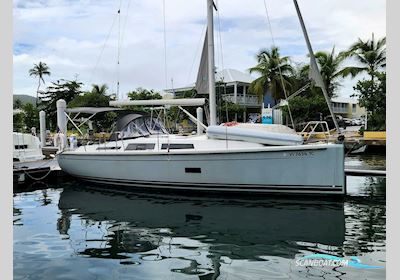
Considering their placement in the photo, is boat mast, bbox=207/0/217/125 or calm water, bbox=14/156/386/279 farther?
boat mast, bbox=207/0/217/125

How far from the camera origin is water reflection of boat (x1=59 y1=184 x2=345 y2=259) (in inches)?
310

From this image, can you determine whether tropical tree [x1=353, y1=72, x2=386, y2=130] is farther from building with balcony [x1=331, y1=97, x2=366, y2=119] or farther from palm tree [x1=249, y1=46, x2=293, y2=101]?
building with balcony [x1=331, y1=97, x2=366, y2=119]

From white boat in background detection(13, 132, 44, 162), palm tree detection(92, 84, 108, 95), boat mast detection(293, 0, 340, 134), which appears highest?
palm tree detection(92, 84, 108, 95)

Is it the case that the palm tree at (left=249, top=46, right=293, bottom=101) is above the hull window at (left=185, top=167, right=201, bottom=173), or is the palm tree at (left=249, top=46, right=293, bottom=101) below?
above

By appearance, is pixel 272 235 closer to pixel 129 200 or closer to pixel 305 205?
pixel 305 205

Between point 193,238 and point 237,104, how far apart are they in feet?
112

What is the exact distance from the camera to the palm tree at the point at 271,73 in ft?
122

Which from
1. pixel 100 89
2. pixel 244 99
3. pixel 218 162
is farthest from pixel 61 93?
pixel 218 162

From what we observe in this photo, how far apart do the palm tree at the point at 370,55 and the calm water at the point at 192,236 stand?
21.5 m

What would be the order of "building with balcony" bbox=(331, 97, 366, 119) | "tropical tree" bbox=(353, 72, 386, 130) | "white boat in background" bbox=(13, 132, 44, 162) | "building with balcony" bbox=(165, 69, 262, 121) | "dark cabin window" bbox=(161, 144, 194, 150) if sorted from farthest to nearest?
"building with balcony" bbox=(331, 97, 366, 119) < "building with balcony" bbox=(165, 69, 262, 121) < "tropical tree" bbox=(353, 72, 386, 130) < "white boat in background" bbox=(13, 132, 44, 162) < "dark cabin window" bbox=(161, 144, 194, 150)

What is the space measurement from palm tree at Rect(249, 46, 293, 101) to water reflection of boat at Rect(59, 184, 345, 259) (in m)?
26.6

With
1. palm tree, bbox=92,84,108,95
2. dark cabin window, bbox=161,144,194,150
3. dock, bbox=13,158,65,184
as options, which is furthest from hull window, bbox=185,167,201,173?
palm tree, bbox=92,84,108,95

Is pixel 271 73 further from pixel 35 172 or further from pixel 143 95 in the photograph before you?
pixel 35 172

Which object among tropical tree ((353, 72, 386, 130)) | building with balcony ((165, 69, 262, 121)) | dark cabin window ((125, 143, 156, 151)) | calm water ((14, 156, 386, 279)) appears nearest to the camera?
calm water ((14, 156, 386, 279))
